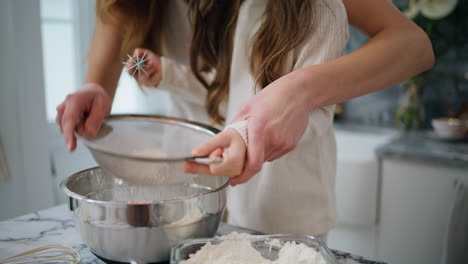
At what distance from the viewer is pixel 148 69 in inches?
34.5

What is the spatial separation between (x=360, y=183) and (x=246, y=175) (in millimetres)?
1280

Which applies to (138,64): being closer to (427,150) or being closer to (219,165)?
(219,165)

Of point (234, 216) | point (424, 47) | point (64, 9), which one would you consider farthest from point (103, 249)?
point (64, 9)

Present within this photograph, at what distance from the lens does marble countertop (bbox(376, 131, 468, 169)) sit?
1.52m

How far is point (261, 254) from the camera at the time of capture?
1.80ft

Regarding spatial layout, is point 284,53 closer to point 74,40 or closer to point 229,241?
point 229,241

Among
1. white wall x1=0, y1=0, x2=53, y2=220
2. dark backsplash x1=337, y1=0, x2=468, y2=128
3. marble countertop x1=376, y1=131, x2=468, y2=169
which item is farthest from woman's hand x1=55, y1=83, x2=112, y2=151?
dark backsplash x1=337, y1=0, x2=468, y2=128

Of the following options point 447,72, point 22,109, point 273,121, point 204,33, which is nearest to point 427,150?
point 447,72

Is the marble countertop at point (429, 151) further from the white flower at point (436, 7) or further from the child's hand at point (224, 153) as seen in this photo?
the child's hand at point (224, 153)

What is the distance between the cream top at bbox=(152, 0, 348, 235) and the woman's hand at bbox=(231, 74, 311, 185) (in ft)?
0.46

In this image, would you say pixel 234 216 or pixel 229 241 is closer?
pixel 229 241

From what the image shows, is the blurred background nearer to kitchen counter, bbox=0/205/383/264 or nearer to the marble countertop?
the marble countertop

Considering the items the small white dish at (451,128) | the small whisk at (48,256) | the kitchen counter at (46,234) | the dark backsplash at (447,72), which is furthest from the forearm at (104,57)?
the dark backsplash at (447,72)

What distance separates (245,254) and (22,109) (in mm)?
1163
